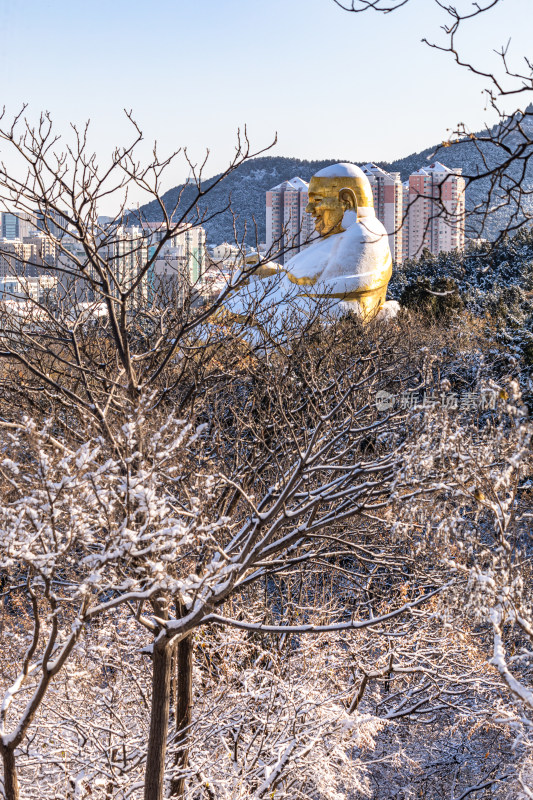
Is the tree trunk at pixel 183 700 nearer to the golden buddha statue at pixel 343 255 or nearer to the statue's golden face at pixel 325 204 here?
the golden buddha statue at pixel 343 255

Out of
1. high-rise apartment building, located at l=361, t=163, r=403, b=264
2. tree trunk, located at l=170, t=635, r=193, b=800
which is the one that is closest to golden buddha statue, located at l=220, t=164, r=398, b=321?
tree trunk, located at l=170, t=635, r=193, b=800

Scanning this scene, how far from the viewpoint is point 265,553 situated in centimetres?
511

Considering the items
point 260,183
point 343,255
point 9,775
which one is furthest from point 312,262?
point 260,183

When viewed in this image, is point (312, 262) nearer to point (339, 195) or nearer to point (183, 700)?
point (339, 195)

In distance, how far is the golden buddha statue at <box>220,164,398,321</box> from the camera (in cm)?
1972

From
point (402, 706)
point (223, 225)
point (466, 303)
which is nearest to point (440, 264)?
point (466, 303)

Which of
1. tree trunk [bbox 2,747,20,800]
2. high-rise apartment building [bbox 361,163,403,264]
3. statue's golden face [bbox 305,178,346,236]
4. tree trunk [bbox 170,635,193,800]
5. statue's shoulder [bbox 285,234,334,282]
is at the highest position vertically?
high-rise apartment building [bbox 361,163,403,264]

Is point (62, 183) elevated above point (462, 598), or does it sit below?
above

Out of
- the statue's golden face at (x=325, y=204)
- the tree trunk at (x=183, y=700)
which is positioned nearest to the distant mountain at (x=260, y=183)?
the statue's golden face at (x=325, y=204)

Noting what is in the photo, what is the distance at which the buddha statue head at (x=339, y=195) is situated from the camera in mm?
21141

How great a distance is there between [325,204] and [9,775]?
18623 mm

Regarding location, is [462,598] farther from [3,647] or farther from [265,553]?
[3,647]

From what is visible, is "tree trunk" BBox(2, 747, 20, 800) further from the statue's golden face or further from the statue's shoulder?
the statue's golden face

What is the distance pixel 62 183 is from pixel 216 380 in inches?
135
